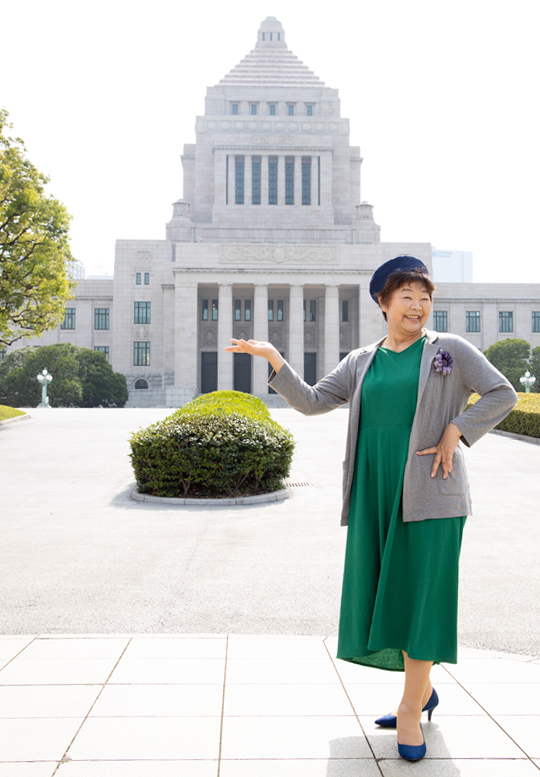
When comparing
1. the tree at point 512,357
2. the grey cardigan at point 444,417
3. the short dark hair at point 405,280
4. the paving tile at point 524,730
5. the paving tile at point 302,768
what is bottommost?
the paving tile at point 524,730

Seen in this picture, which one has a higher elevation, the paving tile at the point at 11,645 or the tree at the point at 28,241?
the tree at the point at 28,241

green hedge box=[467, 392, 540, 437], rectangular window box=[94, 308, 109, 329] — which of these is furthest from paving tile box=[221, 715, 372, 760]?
rectangular window box=[94, 308, 109, 329]

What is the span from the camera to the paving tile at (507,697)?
3.18 metres

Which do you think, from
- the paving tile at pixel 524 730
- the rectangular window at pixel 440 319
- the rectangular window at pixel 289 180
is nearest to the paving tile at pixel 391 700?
the paving tile at pixel 524 730

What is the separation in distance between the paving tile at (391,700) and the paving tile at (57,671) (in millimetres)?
1435

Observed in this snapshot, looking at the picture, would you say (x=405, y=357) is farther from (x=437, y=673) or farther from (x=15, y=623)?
(x=15, y=623)

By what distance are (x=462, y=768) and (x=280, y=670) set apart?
1264 mm

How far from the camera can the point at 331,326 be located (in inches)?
1937

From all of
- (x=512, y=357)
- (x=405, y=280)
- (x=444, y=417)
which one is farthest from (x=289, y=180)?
(x=444, y=417)

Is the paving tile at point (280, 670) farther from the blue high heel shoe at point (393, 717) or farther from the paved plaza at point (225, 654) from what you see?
the blue high heel shoe at point (393, 717)

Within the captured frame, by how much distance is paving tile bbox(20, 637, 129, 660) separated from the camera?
3869 millimetres

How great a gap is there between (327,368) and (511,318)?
64.9 feet

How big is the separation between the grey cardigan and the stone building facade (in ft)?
144

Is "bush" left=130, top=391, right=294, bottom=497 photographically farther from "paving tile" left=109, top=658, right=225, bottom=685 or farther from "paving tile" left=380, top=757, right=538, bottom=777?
"paving tile" left=380, top=757, right=538, bottom=777
